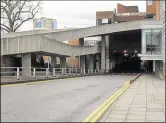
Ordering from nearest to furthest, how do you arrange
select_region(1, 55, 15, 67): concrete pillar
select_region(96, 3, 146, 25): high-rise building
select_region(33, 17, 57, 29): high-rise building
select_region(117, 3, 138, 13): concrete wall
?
select_region(1, 55, 15, 67): concrete pillar
select_region(33, 17, 57, 29): high-rise building
select_region(96, 3, 146, 25): high-rise building
select_region(117, 3, 138, 13): concrete wall

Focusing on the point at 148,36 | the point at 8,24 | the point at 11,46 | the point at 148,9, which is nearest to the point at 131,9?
the point at 148,9

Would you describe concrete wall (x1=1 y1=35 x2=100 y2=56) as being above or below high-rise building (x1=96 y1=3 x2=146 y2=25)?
below

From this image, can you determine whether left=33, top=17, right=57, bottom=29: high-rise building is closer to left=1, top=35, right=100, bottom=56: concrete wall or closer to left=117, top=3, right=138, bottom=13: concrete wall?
left=117, top=3, right=138, bottom=13: concrete wall

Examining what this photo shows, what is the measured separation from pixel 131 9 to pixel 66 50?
3358 inches

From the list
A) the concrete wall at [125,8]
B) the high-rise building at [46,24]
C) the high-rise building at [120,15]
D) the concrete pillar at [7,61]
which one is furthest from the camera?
the concrete wall at [125,8]

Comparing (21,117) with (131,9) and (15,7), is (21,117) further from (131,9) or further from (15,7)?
(131,9)

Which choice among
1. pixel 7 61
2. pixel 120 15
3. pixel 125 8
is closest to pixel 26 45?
pixel 7 61

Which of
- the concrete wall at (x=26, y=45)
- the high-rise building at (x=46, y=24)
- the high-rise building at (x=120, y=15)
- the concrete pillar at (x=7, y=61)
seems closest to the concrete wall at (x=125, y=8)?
the high-rise building at (x=120, y=15)

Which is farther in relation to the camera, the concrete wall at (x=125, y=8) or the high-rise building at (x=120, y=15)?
the concrete wall at (x=125, y=8)

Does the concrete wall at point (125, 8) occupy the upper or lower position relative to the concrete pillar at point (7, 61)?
upper

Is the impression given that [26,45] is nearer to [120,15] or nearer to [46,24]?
Result: [46,24]

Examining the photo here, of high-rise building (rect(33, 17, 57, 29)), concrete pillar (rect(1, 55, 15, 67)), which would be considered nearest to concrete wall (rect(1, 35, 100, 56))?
concrete pillar (rect(1, 55, 15, 67))

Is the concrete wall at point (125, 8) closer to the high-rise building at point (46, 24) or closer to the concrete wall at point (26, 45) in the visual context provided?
the high-rise building at point (46, 24)

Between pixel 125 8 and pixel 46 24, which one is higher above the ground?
pixel 125 8
